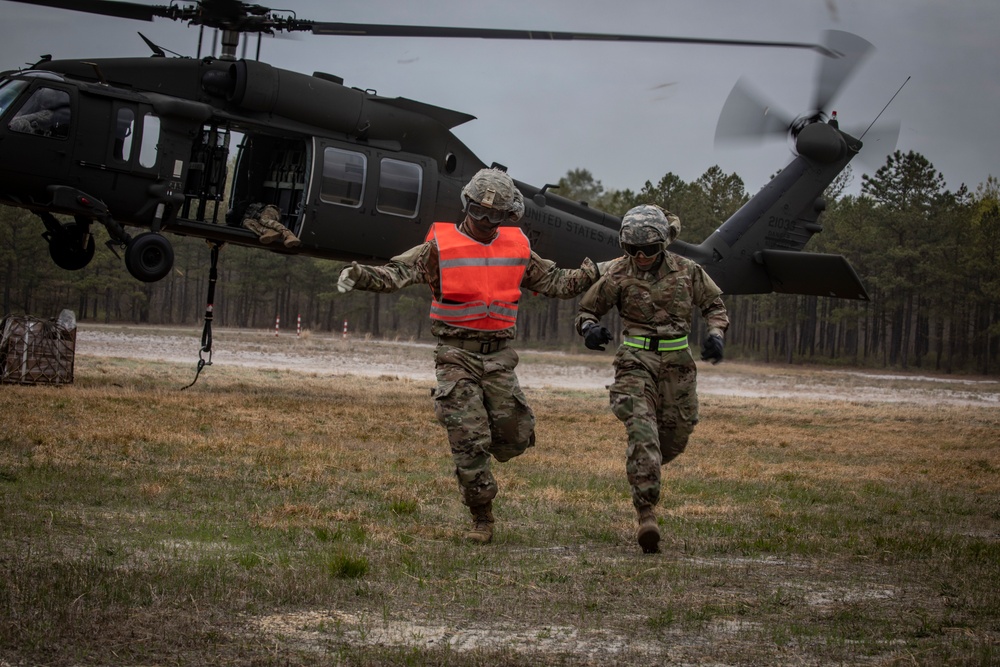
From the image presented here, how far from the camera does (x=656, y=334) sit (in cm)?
694

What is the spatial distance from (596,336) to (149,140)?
870 cm

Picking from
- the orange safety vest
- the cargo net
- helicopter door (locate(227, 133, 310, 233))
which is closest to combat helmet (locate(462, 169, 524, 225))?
the orange safety vest

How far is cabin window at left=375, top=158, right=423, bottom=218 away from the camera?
14859 millimetres

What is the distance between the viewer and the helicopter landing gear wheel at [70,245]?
45.8 ft

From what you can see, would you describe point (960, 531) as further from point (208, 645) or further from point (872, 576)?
point (208, 645)

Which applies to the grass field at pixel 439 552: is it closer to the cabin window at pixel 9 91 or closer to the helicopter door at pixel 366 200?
the helicopter door at pixel 366 200

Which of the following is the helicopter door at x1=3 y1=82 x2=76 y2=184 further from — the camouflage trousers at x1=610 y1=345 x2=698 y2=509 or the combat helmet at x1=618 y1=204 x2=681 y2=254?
the camouflage trousers at x1=610 y1=345 x2=698 y2=509

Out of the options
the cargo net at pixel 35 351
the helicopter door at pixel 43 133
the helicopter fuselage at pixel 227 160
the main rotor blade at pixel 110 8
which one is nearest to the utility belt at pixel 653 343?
the helicopter fuselage at pixel 227 160

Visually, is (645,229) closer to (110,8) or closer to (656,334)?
(656,334)

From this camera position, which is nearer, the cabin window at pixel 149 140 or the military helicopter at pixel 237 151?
the military helicopter at pixel 237 151

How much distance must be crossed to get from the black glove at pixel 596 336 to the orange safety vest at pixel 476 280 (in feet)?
1.71

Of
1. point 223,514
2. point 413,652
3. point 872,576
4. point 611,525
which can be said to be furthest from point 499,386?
point 413,652

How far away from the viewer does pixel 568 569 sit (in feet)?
17.7

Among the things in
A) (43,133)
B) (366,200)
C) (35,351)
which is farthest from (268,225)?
(35,351)
